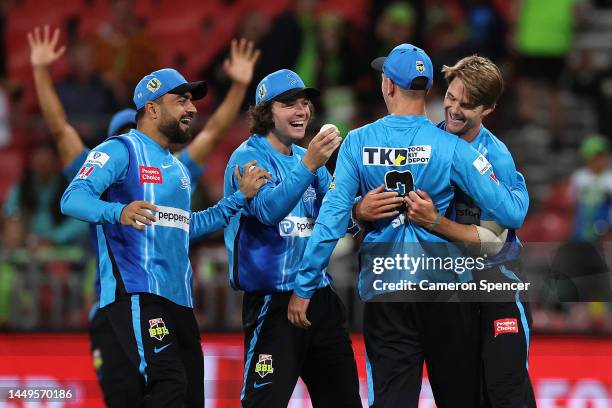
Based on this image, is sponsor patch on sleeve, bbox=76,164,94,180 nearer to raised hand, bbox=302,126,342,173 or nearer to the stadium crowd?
raised hand, bbox=302,126,342,173

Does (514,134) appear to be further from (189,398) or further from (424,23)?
(189,398)

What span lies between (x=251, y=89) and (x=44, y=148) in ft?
8.16

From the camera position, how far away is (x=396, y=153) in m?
6.39

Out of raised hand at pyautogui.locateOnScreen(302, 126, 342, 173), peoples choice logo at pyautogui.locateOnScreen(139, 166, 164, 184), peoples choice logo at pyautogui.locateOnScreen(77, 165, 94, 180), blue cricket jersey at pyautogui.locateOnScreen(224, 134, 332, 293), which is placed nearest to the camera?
raised hand at pyautogui.locateOnScreen(302, 126, 342, 173)

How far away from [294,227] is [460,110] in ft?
4.24

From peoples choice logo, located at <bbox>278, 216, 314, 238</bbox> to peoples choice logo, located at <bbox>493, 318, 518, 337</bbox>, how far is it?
4.51 ft

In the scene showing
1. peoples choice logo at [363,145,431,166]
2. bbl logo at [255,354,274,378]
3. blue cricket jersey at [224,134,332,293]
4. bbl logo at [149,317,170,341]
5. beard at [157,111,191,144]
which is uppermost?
beard at [157,111,191,144]

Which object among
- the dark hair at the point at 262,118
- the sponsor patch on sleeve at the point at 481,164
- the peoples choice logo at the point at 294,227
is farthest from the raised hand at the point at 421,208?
the dark hair at the point at 262,118

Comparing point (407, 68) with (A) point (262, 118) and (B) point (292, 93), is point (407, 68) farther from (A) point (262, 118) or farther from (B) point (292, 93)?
(A) point (262, 118)

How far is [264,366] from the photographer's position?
702 cm

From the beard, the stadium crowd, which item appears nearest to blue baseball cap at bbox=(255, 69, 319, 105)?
the beard

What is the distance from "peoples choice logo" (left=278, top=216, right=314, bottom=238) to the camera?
23.6 feet

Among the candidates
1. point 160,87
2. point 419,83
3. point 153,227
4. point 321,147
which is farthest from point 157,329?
point 419,83

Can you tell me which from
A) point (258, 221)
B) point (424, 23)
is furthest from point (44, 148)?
point (258, 221)
